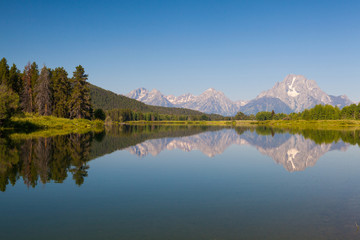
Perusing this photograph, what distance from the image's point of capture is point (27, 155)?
2758 centimetres

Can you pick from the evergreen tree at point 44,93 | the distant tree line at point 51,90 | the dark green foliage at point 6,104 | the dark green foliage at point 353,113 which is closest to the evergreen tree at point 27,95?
the distant tree line at point 51,90

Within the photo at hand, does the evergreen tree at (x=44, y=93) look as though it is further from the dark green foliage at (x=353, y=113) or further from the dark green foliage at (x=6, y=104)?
the dark green foliage at (x=353, y=113)

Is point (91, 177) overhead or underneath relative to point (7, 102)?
underneath

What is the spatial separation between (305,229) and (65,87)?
344 ft

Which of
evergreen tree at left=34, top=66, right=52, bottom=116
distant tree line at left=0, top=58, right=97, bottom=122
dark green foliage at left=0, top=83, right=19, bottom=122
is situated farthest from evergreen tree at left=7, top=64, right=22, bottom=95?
dark green foliage at left=0, top=83, right=19, bottom=122

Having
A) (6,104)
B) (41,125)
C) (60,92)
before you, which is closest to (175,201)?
(6,104)

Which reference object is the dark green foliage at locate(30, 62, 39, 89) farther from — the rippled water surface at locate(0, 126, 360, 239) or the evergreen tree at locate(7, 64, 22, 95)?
the rippled water surface at locate(0, 126, 360, 239)

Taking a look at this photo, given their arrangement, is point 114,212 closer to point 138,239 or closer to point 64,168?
point 138,239

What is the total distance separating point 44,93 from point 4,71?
1691 cm

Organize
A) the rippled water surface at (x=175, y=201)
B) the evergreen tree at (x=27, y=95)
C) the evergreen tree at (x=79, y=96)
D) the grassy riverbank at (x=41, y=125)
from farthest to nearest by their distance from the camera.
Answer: the evergreen tree at (x=27, y=95)
the evergreen tree at (x=79, y=96)
the grassy riverbank at (x=41, y=125)
the rippled water surface at (x=175, y=201)

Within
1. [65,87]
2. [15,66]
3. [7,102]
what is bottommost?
[7,102]

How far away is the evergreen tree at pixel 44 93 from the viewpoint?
9500 cm

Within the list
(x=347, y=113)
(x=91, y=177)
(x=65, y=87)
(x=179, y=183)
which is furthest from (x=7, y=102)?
Result: (x=347, y=113)

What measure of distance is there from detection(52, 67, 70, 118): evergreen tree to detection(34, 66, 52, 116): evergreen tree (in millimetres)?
2784
